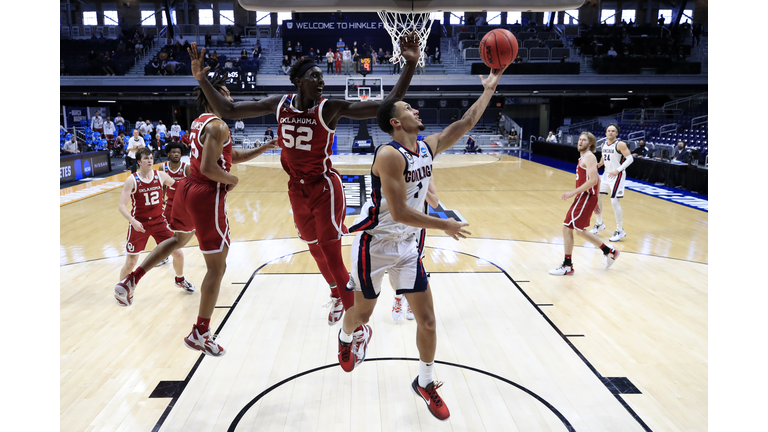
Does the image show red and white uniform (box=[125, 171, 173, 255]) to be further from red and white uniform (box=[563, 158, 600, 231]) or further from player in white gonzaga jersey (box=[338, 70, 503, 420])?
red and white uniform (box=[563, 158, 600, 231])

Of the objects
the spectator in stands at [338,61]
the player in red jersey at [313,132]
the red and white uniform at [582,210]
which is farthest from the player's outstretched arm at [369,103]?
the spectator in stands at [338,61]

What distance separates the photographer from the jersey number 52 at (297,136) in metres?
3.63

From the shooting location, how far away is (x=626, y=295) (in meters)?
5.35

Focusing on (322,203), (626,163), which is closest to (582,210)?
(626,163)

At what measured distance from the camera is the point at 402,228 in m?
3.19

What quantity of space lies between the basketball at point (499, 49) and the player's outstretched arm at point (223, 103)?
156 centimetres

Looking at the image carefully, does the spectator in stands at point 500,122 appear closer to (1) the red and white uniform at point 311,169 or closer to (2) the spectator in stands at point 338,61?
(2) the spectator in stands at point 338,61

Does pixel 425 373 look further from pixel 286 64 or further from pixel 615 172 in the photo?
pixel 286 64

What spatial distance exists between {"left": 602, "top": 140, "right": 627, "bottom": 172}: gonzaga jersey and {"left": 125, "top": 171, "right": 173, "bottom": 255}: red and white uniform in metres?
6.36

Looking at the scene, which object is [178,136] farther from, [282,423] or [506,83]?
[282,423]

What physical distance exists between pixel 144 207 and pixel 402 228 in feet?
10.6

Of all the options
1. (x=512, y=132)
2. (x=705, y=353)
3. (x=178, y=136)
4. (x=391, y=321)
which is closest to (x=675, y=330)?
(x=705, y=353)

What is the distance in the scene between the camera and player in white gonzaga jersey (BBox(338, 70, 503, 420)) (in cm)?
290

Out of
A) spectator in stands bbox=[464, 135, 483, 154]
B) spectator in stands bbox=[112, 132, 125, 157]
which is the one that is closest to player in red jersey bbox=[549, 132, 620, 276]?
spectator in stands bbox=[464, 135, 483, 154]
